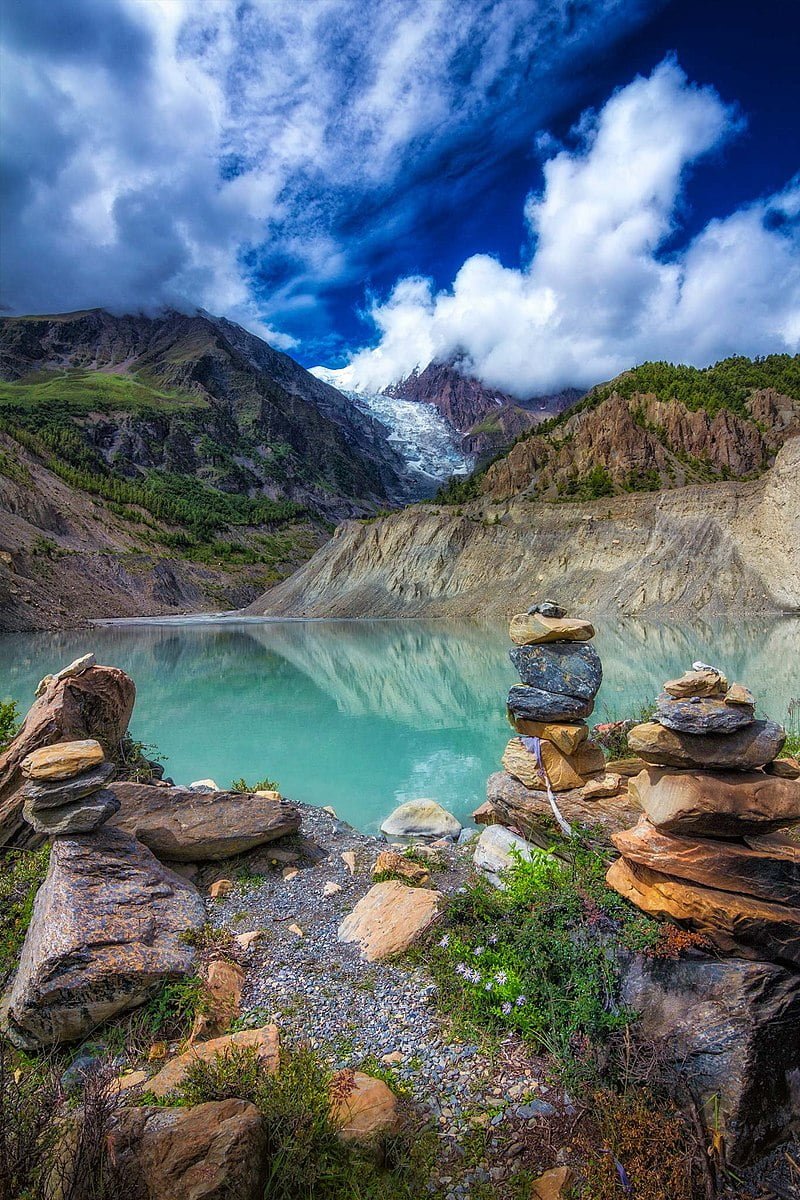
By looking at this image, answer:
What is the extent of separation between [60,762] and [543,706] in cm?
606

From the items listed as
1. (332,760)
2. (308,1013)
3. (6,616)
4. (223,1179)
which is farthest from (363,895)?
(6,616)

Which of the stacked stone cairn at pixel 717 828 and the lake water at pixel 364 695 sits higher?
the lake water at pixel 364 695

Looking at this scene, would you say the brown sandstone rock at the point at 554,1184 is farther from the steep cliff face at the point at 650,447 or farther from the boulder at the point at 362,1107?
the steep cliff face at the point at 650,447

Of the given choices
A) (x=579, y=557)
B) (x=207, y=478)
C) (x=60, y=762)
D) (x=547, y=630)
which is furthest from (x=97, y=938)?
(x=207, y=478)

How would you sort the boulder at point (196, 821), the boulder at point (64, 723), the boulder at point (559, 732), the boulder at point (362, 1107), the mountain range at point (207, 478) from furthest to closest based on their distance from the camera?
the mountain range at point (207, 478) → the boulder at point (64, 723) → the boulder at point (196, 821) → the boulder at point (559, 732) → the boulder at point (362, 1107)

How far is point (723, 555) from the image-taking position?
58906 millimetres

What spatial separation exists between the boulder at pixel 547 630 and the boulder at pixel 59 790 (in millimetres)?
5644

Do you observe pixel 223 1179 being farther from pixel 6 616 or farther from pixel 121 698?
pixel 6 616

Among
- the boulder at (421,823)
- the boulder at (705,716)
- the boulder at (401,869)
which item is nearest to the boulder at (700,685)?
the boulder at (705,716)

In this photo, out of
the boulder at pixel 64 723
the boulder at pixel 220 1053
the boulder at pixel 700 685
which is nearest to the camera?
the boulder at pixel 220 1053

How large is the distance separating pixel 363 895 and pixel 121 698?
5.83 m

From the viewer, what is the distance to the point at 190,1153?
3.54 meters

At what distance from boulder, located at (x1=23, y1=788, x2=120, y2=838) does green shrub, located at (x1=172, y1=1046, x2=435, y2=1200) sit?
334 centimetres

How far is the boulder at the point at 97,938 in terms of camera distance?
5305 mm
